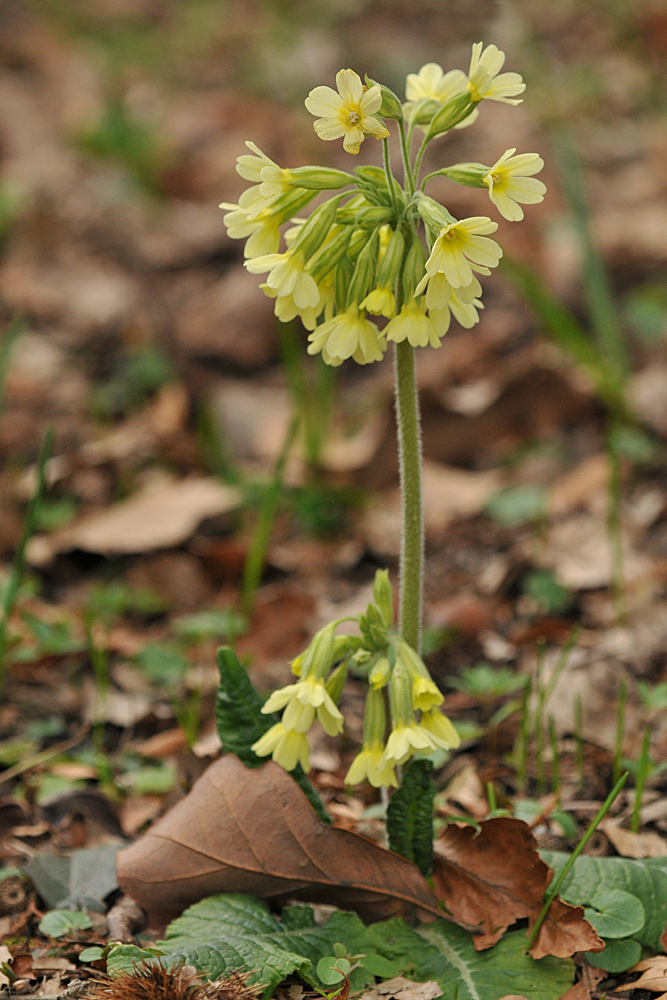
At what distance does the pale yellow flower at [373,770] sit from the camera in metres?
1.72

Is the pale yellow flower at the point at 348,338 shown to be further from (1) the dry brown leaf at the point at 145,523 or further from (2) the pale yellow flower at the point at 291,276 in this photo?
(1) the dry brown leaf at the point at 145,523

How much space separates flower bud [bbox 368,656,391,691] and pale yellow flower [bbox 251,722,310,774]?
18cm

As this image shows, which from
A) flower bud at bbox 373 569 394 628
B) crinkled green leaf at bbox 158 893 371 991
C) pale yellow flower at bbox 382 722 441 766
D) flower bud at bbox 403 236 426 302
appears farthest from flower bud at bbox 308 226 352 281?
crinkled green leaf at bbox 158 893 371 991

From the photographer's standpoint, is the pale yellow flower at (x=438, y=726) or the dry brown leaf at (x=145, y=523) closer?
the pale yellow flower at (x=438, y=726)

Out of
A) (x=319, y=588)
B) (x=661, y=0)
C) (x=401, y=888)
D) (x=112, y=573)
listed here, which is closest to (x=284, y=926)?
(x=401, y=888)

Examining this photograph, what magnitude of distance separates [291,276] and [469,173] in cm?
38

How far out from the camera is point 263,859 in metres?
1.79

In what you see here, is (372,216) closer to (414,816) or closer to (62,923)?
(414,816)

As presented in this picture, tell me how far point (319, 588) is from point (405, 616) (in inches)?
70.1

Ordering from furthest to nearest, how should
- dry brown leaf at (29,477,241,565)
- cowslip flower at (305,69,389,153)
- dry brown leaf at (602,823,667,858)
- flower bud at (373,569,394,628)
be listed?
dry brown leaf at (29,477,241,565)
dry brown leaf at (602,823,667,858)
flower bud at (373,569,394,628)
cowslip flower at (305,69,389,153)

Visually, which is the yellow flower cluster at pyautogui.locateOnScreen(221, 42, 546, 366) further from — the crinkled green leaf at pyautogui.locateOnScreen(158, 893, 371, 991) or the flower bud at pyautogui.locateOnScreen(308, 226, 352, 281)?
the crinkled green leaf at pyautogui.locateOnScreen(158, 893, 371, 991)

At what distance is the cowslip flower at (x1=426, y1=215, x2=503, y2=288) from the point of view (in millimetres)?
1509

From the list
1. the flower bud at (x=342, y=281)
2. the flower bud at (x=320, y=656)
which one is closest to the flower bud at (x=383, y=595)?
the flower bud at (x=320, y=656)

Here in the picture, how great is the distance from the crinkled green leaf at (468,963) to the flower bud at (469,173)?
144 centimetres
